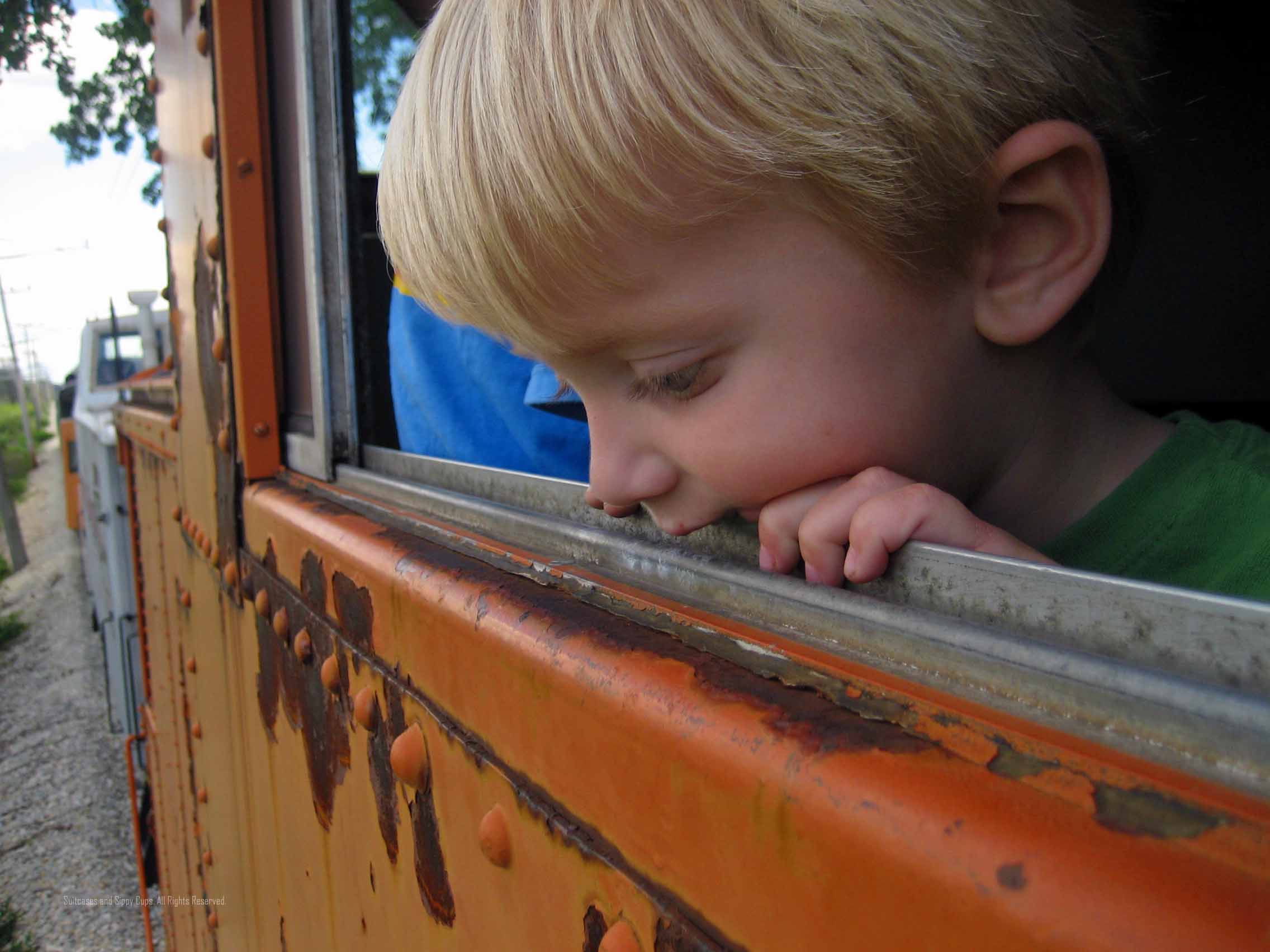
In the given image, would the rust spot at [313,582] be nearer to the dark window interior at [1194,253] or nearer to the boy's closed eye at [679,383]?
the dark window interior at [1194,253]

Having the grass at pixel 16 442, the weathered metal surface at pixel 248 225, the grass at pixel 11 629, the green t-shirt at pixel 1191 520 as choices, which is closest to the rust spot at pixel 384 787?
the green t-shirt at pixel 1191 520

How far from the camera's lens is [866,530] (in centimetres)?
54

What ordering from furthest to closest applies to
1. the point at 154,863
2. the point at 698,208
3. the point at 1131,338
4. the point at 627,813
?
the point at 154,863 → the point at 1131,338 → the point at 698,208 → the point at 627,813

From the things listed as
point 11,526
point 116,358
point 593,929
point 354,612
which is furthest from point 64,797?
point 11,526

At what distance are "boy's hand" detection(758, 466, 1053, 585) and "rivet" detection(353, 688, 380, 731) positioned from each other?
1.56 feet

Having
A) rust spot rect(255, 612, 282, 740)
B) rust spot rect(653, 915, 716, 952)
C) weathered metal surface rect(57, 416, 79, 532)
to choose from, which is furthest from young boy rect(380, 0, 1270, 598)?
weathered metal surface rect(57, 416, 79, 532)

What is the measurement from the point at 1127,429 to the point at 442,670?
0.65m

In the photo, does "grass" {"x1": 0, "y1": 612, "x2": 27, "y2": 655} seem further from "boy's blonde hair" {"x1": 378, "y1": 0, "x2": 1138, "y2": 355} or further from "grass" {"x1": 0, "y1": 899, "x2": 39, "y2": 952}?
"boy's blonde hair" {"x1": 378, "y1": 0, "x2": 1138, "y2": 355}

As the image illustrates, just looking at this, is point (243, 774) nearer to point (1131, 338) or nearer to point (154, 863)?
point (1131, 338)

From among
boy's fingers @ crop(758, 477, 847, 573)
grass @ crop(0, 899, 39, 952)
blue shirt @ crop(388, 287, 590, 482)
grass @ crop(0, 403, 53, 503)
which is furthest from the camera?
grass @ crop(0, 403, 53, 503)

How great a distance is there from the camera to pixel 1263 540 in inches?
26.0

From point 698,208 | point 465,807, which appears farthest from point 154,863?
point 698,208

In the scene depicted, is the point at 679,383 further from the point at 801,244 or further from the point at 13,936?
the point at 13,936

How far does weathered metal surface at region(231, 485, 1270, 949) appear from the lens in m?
0.28
